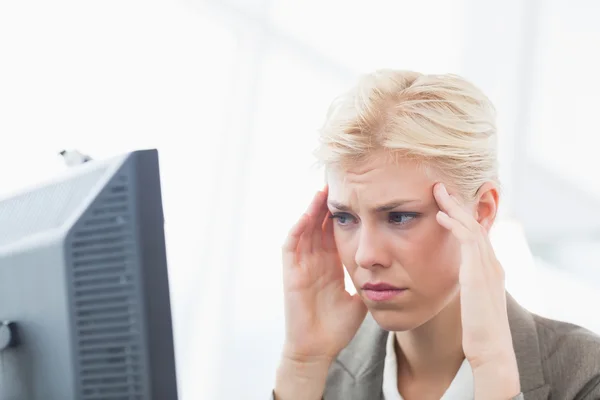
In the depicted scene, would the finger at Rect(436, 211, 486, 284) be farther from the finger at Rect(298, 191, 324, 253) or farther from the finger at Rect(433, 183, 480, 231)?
the finger at Rect(298, 191, 324, 253)

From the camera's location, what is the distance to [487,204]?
1.28 meters

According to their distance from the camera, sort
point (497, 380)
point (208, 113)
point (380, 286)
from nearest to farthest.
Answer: point (497, 380) < point (380, 286) < point (208, 113)

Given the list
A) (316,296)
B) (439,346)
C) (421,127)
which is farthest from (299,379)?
(421,127)

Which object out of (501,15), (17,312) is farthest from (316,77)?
(17,312)

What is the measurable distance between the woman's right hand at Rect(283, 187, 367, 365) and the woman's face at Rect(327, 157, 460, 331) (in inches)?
7.2

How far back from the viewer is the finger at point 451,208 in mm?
1141

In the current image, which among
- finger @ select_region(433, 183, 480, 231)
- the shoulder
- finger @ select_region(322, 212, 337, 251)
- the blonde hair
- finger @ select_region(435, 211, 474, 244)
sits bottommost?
the shoulder

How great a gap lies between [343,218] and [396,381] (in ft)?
1.21

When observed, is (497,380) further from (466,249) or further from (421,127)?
(421,127)

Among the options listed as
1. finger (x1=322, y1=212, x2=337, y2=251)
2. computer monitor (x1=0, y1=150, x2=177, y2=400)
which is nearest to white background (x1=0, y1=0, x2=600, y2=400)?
finger (x1=322, y1=212, x2=337, y2=251)

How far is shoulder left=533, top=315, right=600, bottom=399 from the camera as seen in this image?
1191mm

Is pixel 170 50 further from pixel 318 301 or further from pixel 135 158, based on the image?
pixel 135 158

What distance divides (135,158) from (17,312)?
0.27 metres

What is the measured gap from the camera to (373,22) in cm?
248
